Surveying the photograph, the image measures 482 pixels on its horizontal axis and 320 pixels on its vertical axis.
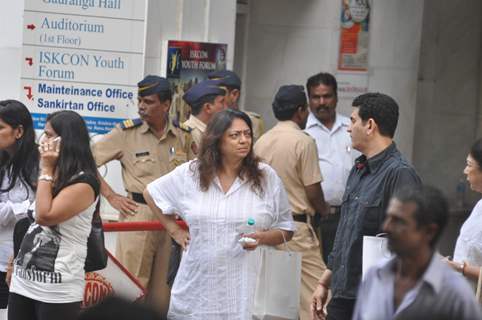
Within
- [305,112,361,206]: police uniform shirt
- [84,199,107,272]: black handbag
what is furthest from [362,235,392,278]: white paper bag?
[305,112,361,206]: police uniform shirt

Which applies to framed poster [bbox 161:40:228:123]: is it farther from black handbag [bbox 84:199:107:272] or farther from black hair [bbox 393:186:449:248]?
black hair [bbox 393:186:449:248]

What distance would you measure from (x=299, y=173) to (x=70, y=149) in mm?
2861

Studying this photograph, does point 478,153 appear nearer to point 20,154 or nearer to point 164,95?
point 20,154

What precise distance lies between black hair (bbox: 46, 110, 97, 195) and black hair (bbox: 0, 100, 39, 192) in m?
0.88

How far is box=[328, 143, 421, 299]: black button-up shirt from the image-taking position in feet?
21.4

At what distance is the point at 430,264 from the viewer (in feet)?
13.7

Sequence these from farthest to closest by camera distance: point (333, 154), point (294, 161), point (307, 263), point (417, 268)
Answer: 1. point (333, 154)
2. point (307, 263)
3. point (294, 161)
4. point (417, 268)

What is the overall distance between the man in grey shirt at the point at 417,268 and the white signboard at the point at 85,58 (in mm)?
6598

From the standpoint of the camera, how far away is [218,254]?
687 cm

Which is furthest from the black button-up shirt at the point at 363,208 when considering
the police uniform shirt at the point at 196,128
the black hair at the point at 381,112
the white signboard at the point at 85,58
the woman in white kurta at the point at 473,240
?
the white signboard at the point at 85,58

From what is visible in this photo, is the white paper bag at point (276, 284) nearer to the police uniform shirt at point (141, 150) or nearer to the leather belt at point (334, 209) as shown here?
the police uniform shirt at point (141, 150)

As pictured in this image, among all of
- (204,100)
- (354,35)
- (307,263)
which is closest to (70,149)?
(204,100)

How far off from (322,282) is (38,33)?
4669 millimetres

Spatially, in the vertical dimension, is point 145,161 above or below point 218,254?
above
